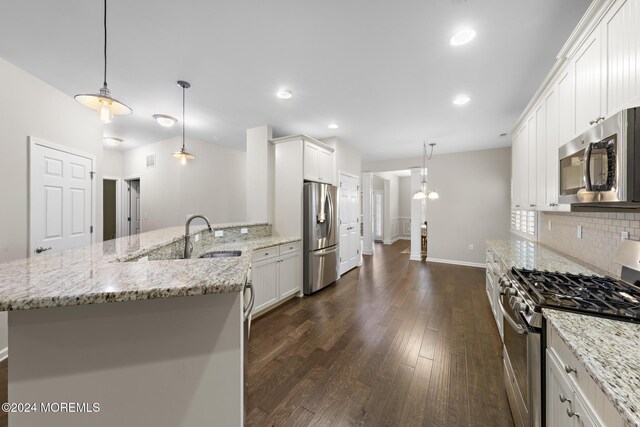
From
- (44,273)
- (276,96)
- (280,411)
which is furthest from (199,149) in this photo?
(280,411)

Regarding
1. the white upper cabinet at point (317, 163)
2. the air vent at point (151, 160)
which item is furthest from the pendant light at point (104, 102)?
the air vent at point (151, 160)

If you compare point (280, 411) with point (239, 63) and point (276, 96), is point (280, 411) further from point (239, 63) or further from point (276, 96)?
point (276, 96)

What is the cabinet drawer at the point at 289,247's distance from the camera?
3224 mm

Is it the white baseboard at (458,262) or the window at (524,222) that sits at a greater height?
the window at (524,222)

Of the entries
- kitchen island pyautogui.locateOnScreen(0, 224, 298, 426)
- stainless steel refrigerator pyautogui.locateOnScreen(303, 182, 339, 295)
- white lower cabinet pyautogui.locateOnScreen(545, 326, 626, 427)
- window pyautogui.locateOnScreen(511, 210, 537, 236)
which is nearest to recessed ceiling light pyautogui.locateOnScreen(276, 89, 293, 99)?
stainless steel refrigerator pyautogui.locateOnScreen(303, 182, 339, 295)

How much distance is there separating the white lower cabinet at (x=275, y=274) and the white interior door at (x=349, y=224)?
4.46 feet

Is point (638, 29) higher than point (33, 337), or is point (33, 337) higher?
point (638, 29)

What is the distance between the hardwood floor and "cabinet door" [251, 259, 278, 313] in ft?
0.63

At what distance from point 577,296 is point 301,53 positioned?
2.51m

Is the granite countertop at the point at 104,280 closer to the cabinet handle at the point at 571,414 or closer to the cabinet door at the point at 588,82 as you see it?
the cabinet handle at the point at 571,414

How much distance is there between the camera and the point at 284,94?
273 centimetres

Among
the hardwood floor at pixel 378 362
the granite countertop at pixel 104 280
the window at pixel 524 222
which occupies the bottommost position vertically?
the hardwood floor at pixel 378 362

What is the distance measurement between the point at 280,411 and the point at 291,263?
6.38ft

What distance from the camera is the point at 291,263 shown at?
133 inches
